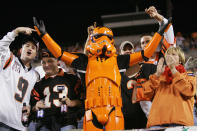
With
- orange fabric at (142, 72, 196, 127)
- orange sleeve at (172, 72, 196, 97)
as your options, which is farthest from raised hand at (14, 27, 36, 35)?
orange sleeve at (172, 72, 196, 97)

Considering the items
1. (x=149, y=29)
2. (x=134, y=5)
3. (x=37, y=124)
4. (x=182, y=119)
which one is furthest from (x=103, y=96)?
→ (x=134, y=5)

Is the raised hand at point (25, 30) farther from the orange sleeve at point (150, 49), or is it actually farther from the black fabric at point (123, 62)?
the orange sleeve at point (150, 49)

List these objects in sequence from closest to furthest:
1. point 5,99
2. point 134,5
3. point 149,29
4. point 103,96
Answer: point 103,96 < point 5,99 < point 149,29 < point 134,5

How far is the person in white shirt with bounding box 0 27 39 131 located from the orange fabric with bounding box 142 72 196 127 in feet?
4.25

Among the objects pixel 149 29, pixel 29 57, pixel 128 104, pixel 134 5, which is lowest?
pixel 128 104

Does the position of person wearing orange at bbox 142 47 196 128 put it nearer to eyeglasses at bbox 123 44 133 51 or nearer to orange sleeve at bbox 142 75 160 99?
orange sleeve at bbox 142 75 160 99

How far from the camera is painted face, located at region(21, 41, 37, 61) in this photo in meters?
2.85

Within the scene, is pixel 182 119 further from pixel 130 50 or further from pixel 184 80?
pixel 130 50

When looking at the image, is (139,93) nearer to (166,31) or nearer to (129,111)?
(129,111)

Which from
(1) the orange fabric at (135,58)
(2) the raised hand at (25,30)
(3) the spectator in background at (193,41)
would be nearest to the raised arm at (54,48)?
(2) the raised hand at (25,30)

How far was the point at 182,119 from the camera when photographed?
1.94 metres

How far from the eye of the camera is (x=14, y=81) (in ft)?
8.62

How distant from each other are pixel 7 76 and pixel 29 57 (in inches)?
13.6

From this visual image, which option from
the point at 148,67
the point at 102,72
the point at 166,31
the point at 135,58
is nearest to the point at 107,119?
the point at 102,72
